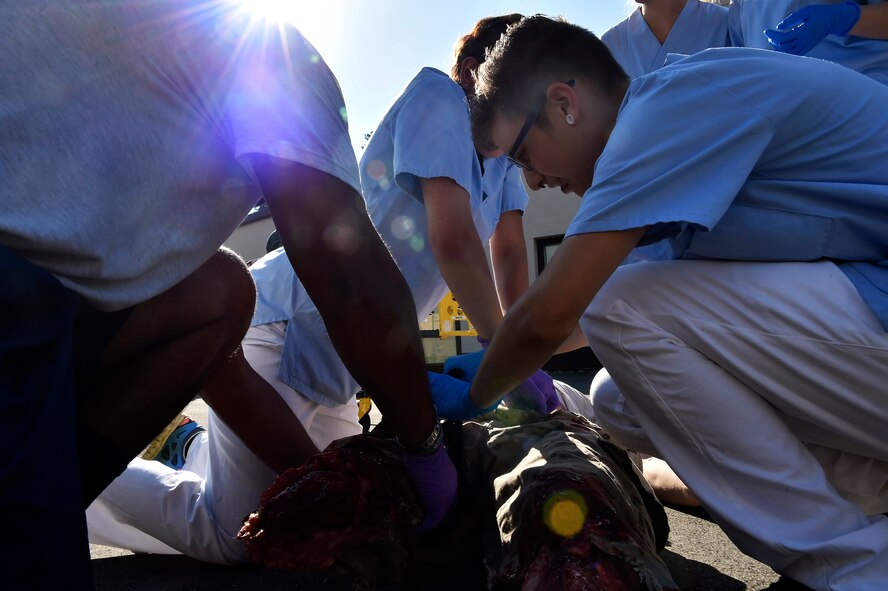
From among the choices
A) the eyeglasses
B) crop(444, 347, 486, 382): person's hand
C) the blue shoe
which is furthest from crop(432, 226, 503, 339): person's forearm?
the blue shoe

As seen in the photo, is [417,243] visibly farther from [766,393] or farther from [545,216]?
[545,216]

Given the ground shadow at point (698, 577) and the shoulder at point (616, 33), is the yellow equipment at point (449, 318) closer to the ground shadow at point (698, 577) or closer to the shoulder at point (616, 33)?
the shoulder at point (616, 33)

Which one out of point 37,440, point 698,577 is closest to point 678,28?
point 698,577

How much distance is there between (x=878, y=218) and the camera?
1329mm

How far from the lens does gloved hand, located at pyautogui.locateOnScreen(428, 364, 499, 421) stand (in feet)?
5.69

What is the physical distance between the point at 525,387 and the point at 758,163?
1079 millimetres

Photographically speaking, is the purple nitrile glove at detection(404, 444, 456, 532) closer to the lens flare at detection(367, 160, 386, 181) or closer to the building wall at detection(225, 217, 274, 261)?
the lens flare at detection(367, 160, 386, 181)

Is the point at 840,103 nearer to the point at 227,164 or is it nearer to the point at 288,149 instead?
the point at 288,149

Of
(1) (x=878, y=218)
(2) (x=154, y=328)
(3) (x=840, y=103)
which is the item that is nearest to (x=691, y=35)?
(3) (x=840, y=103)

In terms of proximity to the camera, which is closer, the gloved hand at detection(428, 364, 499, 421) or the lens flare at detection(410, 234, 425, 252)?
the gloved hand at detection(428, 364, 499, 421)

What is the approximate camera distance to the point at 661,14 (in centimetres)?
267

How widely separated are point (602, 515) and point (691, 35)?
230 cm

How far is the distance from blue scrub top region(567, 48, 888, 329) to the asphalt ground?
729mm

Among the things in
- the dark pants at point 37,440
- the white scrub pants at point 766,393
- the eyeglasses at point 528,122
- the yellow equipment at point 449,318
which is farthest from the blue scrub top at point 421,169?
the yellow equipment at point 449,318
